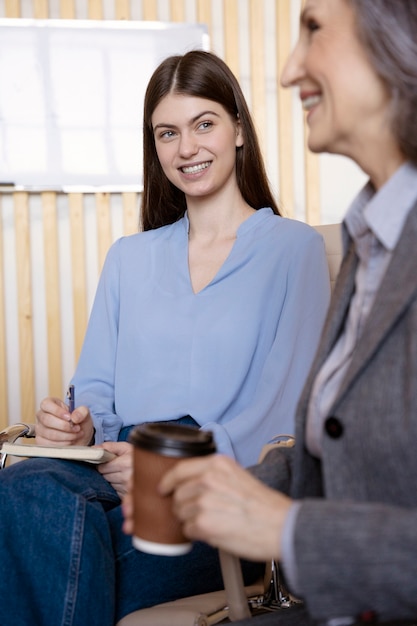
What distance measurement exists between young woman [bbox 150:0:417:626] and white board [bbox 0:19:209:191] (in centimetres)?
285

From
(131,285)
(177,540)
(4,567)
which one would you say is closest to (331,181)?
(131,285)

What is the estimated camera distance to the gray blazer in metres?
0.76

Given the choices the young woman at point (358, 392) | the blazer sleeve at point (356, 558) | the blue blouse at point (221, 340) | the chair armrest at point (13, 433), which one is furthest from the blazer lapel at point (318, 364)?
the chair armrest at point (13, 433)

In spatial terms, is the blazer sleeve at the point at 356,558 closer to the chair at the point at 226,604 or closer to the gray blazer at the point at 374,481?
the gray blazer at the point at 374,481

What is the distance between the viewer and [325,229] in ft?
7.02

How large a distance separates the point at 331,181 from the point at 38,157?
1.39 meters

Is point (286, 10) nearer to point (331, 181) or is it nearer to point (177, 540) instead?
point (331, 181)

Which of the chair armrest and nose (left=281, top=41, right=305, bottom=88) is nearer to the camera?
nose (left=281, top=41, right=305, bottom=88)

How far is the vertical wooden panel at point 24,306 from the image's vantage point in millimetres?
3748

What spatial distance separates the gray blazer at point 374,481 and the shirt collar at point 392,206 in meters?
0.03

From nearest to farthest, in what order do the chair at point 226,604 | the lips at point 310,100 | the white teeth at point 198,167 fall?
the lips at point 310,100 → the chair at point 226,604 → the white teeth at point 198,167

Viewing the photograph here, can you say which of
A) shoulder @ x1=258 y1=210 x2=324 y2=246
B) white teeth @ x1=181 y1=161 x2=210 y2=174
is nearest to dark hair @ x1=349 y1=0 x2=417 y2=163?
shoulder @ x1=258 y1=210 x2=324 y2=246

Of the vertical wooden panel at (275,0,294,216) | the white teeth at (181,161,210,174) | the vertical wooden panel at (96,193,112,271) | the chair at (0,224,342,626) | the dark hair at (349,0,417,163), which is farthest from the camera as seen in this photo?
the vertical wooden panel at (275,0,294,216)

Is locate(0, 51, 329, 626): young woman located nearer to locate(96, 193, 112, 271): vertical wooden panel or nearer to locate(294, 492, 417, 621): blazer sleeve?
locate(294, 492, 417, 621): blazer sleeve
